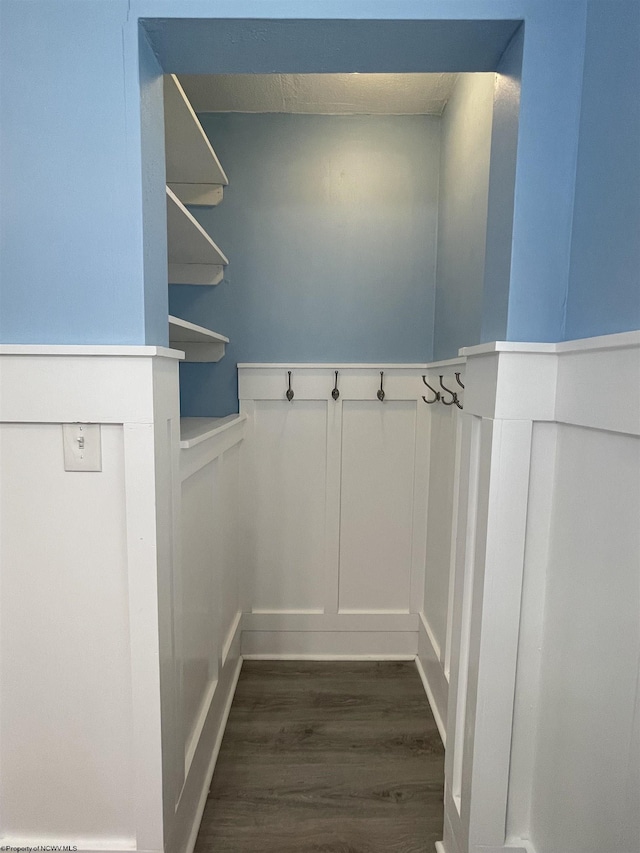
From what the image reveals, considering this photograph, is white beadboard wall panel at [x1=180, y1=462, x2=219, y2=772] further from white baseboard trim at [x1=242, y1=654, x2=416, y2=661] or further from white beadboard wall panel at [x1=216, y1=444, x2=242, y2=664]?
→ white baseboard trim at [x1=242, y1=654, x2=416, y2=661]

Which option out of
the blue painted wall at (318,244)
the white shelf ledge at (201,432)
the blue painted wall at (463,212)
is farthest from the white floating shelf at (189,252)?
the blue painted wall at (463,212)

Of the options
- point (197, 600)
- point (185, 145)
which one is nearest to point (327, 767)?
point (197, 600)

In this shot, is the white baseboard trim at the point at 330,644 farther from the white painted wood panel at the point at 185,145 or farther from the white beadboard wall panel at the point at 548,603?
the white painted wood panel at the point at 185,145

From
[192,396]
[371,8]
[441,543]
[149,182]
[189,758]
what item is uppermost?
[371,8]

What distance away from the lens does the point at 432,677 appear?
6.24 ft

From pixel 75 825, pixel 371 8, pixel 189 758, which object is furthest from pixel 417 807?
pixel 371 8

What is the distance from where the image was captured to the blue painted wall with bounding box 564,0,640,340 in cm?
75

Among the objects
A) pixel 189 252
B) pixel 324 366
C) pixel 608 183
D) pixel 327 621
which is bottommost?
pixel 327 621

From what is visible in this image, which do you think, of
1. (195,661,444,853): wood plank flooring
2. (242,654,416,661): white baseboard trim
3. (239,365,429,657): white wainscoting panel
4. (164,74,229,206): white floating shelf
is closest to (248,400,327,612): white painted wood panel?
(239,365,429,657): white wainscoting panel

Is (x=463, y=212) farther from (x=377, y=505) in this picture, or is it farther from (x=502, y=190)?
(x=377, y=505)

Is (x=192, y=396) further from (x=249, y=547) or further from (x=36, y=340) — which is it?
(x=36, y=340)

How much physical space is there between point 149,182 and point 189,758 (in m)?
1.46

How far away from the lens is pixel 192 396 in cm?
216

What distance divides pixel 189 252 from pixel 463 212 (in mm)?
1067
